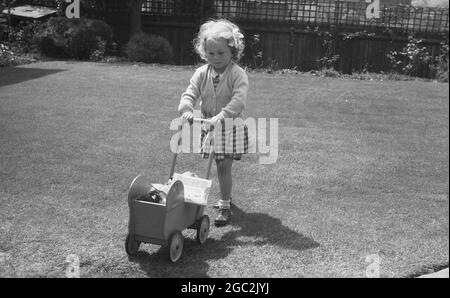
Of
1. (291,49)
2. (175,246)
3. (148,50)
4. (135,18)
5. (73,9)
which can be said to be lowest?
(175,246)

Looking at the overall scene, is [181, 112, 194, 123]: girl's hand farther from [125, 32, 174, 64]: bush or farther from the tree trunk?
the tree trunk

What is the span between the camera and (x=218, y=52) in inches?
145

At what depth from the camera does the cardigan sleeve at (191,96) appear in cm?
377

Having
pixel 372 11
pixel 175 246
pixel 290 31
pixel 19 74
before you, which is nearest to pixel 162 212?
pixel 175 246

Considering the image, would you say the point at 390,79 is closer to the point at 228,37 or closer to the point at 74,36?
the point at 74,36

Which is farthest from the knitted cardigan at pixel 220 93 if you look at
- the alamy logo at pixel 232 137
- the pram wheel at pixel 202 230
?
the pram wheel at pixel 202 230

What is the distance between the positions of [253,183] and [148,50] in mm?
8511

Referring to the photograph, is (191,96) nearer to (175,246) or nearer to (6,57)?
(175,246)

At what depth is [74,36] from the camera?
12.8 m

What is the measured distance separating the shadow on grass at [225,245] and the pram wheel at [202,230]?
0.04 meters

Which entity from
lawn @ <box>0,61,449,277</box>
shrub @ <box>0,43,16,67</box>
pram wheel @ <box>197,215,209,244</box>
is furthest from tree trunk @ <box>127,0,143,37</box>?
pram wheel @ <box>197,215,209,244</box>

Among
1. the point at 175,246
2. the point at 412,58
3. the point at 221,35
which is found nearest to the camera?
the point at 175,246

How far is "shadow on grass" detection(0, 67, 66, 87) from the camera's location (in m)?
9.17

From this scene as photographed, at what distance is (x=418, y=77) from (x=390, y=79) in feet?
3.39
